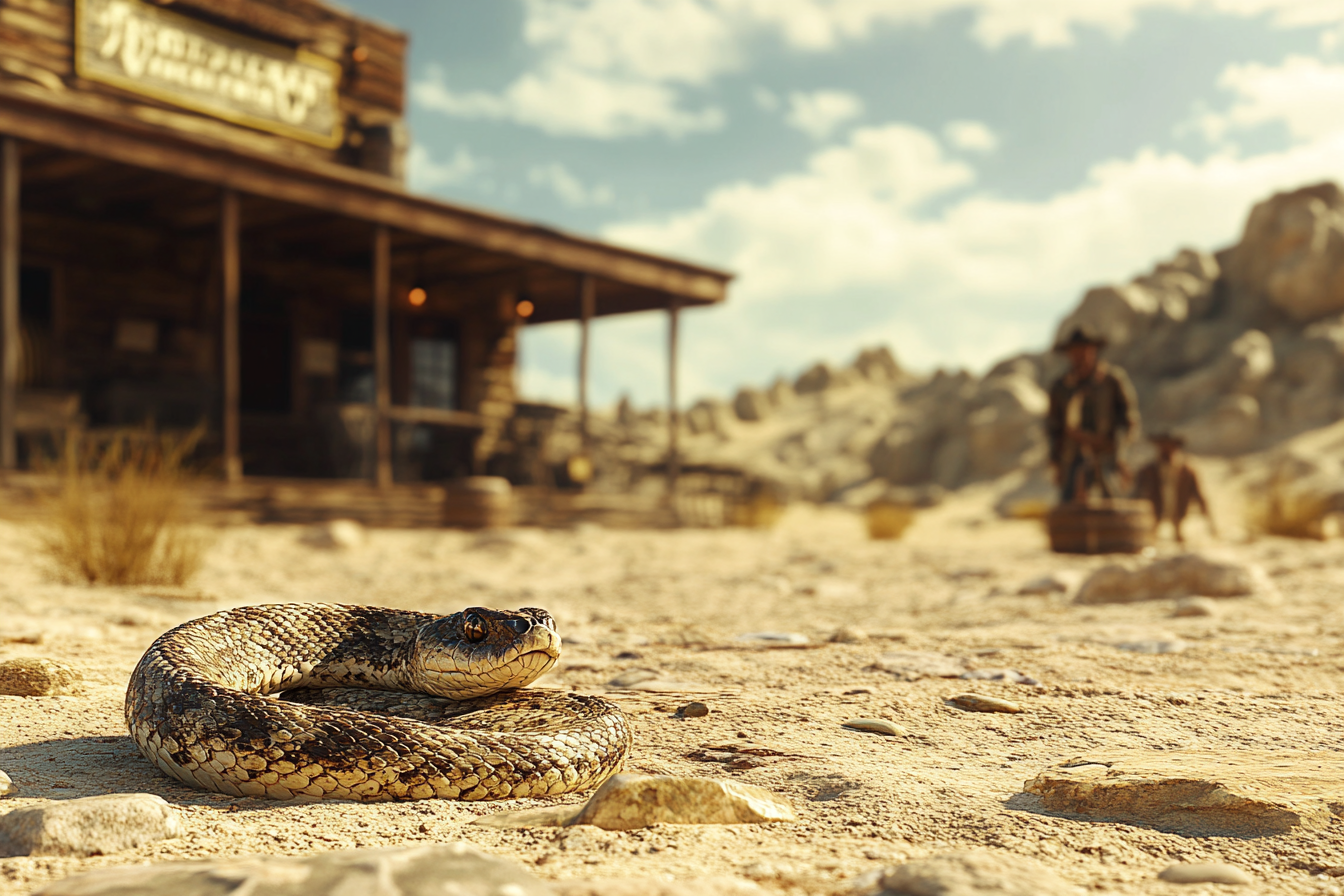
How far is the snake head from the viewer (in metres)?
2.63

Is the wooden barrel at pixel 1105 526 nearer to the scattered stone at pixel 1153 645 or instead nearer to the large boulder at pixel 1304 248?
the scattered stone at pixel 1153 645

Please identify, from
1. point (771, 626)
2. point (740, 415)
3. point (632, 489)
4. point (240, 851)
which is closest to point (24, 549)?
point (771, 626)

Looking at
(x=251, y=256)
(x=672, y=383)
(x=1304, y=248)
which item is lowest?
(x=672, y=383)

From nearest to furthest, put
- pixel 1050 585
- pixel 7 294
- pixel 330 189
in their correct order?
pixel 1050 585, pixel 7 294, pixel 330 189

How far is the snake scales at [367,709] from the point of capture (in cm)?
229

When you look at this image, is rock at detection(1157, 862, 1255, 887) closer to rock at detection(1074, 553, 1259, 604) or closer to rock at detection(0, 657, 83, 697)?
rock at detection(0, 657, 83, 697)

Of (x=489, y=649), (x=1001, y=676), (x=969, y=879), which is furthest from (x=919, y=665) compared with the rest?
(x=969, y=879)

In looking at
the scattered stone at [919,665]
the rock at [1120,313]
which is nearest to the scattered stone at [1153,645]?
the scattered stone at [919,665]

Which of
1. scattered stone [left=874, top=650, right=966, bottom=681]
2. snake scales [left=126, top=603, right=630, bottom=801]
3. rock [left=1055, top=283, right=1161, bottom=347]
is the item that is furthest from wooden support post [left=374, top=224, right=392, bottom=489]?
rock [left=1055, top=283, right=1161, bottom=347]

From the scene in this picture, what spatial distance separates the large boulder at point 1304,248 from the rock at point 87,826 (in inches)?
1373

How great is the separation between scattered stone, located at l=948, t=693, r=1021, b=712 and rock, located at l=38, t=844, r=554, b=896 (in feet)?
6.62

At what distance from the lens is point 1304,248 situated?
3061 centimetres

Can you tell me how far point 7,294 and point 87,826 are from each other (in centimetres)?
814

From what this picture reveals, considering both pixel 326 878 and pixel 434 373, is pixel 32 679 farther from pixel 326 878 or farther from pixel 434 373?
pixel 434 373
